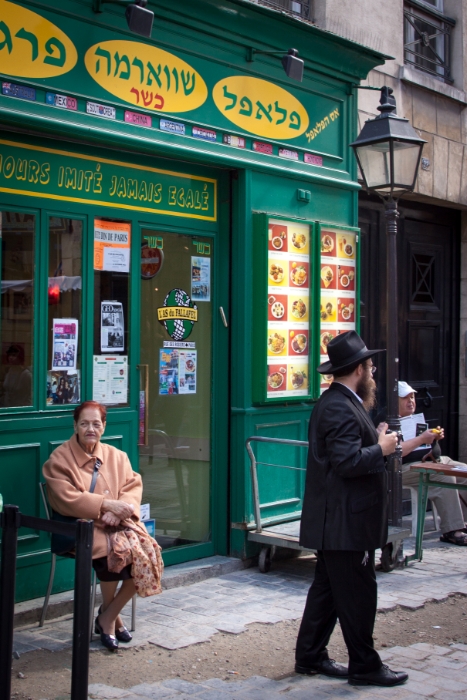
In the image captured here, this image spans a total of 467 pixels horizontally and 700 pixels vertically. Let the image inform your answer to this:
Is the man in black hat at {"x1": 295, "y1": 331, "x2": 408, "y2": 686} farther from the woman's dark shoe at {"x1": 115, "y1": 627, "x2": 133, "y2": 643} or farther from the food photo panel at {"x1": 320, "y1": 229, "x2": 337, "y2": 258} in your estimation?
the food photo panel at {"x1": 320, "y1": 229, "x2": 337, "y2": 258}

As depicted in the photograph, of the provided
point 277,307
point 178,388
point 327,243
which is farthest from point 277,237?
point 178,388

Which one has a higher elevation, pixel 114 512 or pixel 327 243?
pixel 327 243

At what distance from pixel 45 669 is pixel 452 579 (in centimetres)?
331

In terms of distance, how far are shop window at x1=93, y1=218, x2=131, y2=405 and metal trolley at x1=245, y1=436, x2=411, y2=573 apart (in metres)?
1.15

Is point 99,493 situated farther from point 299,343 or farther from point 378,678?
point 299,343

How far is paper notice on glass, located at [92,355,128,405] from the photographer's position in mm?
6141

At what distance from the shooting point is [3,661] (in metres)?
3.67

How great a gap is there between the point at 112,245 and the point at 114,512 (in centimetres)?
199

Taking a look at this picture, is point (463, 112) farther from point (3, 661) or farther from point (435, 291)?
point (3, 661)

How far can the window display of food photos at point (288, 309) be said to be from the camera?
7.14 metres

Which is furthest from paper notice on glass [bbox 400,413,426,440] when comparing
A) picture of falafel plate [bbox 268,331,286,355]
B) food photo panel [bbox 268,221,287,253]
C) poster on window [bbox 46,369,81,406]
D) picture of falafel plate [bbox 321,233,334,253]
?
poster on window [bbox 46,369,81,406]

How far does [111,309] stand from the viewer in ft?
20.5

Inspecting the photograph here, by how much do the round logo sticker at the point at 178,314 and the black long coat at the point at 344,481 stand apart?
7.70 ft

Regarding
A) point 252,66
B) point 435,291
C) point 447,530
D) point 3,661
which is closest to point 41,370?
point 3,661
